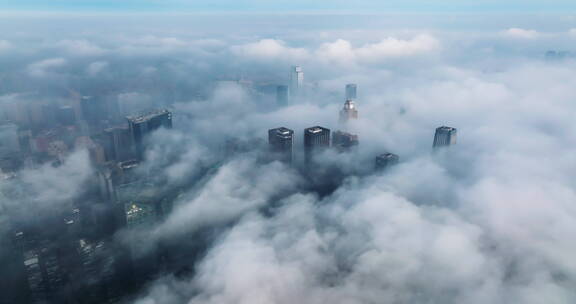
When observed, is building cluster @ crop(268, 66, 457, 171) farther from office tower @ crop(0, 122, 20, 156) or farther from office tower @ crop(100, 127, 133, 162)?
office tower @ crop(0, 122, 20, 156)

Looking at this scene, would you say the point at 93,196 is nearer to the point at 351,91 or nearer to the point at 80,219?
the point at 80,219

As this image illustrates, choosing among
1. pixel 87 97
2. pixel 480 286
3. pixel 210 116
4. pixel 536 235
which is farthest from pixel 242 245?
pixel 87 97

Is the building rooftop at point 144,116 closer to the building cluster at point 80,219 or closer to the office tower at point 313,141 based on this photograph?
the building cluster at point 80,219

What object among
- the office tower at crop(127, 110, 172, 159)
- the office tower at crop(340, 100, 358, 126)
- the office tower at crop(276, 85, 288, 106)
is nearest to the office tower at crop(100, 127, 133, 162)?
the office tower at crop(127, 110, 172, 159)

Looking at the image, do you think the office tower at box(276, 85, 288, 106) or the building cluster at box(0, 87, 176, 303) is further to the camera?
the office tower at box(276, 85, 288, 106)

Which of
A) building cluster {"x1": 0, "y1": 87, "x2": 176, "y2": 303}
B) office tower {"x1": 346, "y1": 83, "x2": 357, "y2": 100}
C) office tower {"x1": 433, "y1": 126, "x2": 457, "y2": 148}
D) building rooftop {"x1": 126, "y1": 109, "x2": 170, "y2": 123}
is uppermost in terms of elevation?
office tower {"x1": 346, "y1": 83, "x2": 357, "y2": 100}

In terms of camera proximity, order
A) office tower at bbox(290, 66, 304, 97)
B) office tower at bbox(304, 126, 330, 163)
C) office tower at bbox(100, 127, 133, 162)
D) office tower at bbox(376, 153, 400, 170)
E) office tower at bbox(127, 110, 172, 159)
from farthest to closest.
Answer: office tower at bbox(290, 66, 304, 97) < office tower at bbox(127, 110, 172, 159) < office tower at bbox(100, 127, 133, 162) < office tower at bbox(304, 126, 330, 163) < office tower at bbox(376, 153, 400, 170)

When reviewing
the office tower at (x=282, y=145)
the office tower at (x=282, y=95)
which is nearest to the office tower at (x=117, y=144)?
the office tower at (x=282, y=145)
